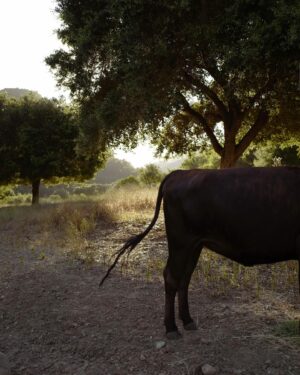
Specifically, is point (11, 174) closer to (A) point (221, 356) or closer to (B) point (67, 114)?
(B) point (67, 114)

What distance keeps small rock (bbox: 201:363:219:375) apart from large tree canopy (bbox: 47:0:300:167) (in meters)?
8.37

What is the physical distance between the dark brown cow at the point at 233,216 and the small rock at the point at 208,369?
0.87m

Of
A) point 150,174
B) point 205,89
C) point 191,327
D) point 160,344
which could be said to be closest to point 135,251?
point 191,327

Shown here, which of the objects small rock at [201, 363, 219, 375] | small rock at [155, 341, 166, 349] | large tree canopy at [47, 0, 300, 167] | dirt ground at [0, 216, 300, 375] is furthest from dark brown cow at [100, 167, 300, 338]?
large tree canopy at [47, 0, 300, 167]

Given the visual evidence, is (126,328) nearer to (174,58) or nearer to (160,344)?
(160,344)

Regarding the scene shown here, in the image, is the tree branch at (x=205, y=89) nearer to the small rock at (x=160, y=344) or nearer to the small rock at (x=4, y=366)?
the small rock at (x=160, y=344)

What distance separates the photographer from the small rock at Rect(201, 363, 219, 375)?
3756mm

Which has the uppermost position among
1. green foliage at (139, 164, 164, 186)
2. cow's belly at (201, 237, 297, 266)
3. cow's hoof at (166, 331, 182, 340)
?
green foliage at (139, 164, 164, 186)

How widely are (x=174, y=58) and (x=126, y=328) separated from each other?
929 centimetres

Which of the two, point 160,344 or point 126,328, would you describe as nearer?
point 160,344

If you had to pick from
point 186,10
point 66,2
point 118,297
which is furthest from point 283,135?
point 118,297

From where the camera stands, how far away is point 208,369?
3.78 meters

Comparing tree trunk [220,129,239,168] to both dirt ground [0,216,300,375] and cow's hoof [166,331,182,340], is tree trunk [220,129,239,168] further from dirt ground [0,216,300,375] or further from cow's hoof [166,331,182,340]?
cow's hoof [166,331,182,340]

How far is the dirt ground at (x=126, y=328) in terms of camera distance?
409cm
